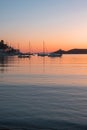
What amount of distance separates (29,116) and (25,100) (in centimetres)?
569

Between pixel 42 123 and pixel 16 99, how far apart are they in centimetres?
788

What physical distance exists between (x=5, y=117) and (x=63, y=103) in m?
5.74

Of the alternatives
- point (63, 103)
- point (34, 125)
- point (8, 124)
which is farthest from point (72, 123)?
point (63, 103)

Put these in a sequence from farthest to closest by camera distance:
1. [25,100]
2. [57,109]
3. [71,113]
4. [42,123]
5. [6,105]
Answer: [25,100], [6,105], [57,109], [71,113], [42,123]

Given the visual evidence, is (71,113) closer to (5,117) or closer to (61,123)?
(61,123)

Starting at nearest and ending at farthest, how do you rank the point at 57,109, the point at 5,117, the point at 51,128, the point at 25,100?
the point at 51,128 → the point at 5,117 → the point at 57,109 → the point at 25,100

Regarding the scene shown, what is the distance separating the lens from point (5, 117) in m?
16.5

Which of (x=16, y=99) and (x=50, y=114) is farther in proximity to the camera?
(x=16, y=99)

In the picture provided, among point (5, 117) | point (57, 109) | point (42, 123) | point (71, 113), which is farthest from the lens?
point (57, 109)

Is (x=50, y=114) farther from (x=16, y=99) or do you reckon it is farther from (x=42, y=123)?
(x=16, y=99)

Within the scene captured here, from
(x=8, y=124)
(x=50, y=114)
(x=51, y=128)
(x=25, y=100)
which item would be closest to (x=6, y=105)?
(x=25, y=100)

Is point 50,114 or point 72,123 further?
point 50,114

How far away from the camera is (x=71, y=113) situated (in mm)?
17656

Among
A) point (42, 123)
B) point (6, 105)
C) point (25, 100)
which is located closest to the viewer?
point (42, 123)
